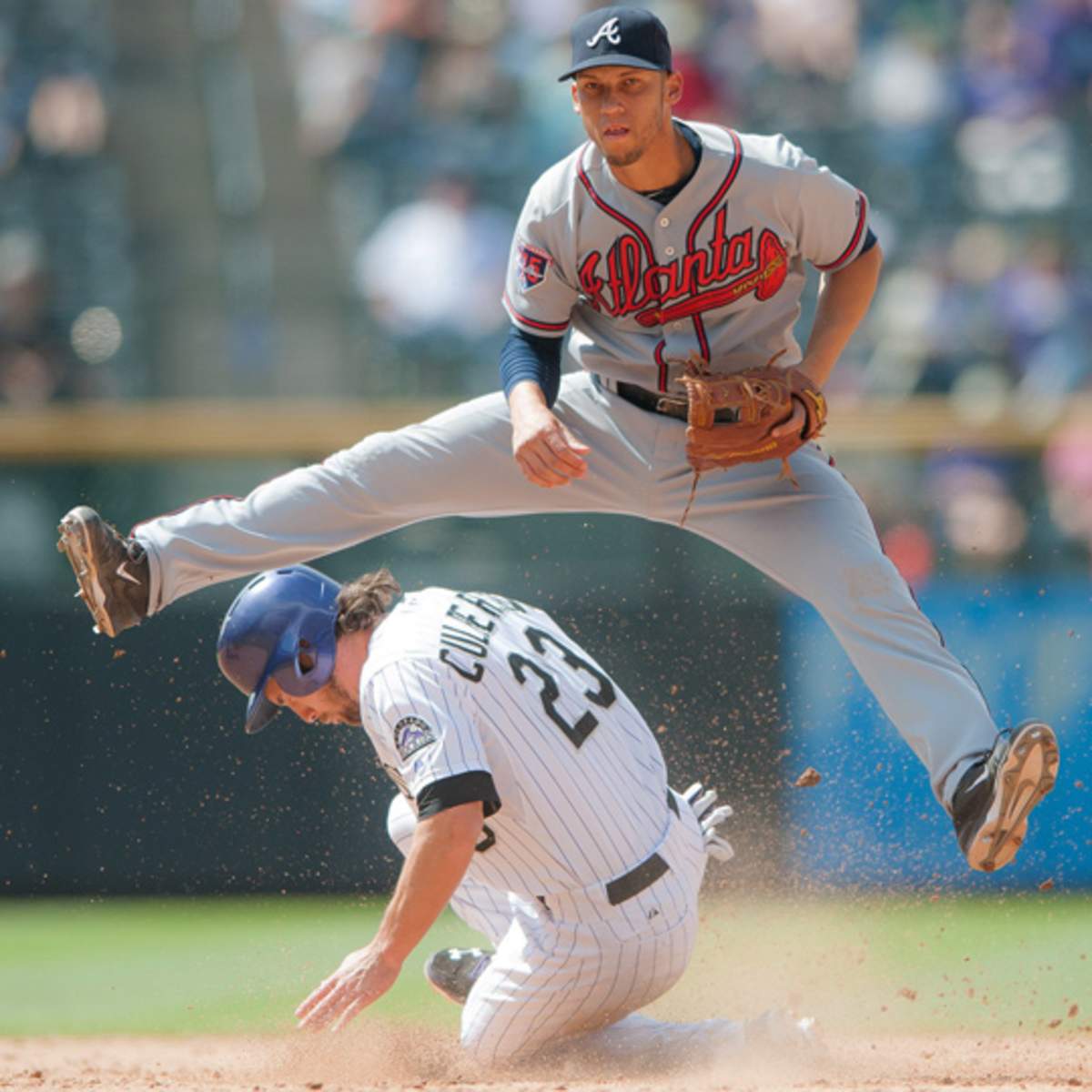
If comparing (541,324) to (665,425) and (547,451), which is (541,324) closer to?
(665,425)

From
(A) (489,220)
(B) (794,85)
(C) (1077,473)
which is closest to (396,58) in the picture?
(A) (489,220)

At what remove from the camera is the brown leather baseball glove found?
168 inches

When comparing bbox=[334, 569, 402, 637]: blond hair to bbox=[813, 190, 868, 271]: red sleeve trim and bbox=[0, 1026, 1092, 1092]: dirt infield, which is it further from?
bbox=[813, 190, 868, 271]: red sleeve trim

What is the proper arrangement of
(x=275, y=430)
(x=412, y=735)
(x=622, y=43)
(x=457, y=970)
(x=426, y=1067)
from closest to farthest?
(x=412, y=735), (x=622, y=43), (x=426, y=1067), (x=457, y=970), (x=275, y=430)

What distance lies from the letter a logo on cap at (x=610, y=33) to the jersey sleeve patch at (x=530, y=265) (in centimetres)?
54

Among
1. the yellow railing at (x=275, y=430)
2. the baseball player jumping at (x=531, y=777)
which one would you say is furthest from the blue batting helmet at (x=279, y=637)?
the yellow railing at (x=275, y=430)

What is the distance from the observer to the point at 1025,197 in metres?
8.86

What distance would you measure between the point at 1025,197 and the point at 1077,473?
1.86 metres

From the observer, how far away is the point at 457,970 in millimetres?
4836

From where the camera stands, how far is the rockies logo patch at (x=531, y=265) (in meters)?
4.45

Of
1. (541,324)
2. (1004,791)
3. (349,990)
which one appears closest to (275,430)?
(541,324)

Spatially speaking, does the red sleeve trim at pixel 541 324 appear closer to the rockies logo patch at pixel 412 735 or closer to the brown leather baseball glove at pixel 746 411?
the brown leather baseball glove at pixel 746 411

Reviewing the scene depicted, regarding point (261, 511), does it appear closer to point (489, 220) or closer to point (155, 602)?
point (155, 602)

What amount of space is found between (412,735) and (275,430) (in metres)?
3.70
